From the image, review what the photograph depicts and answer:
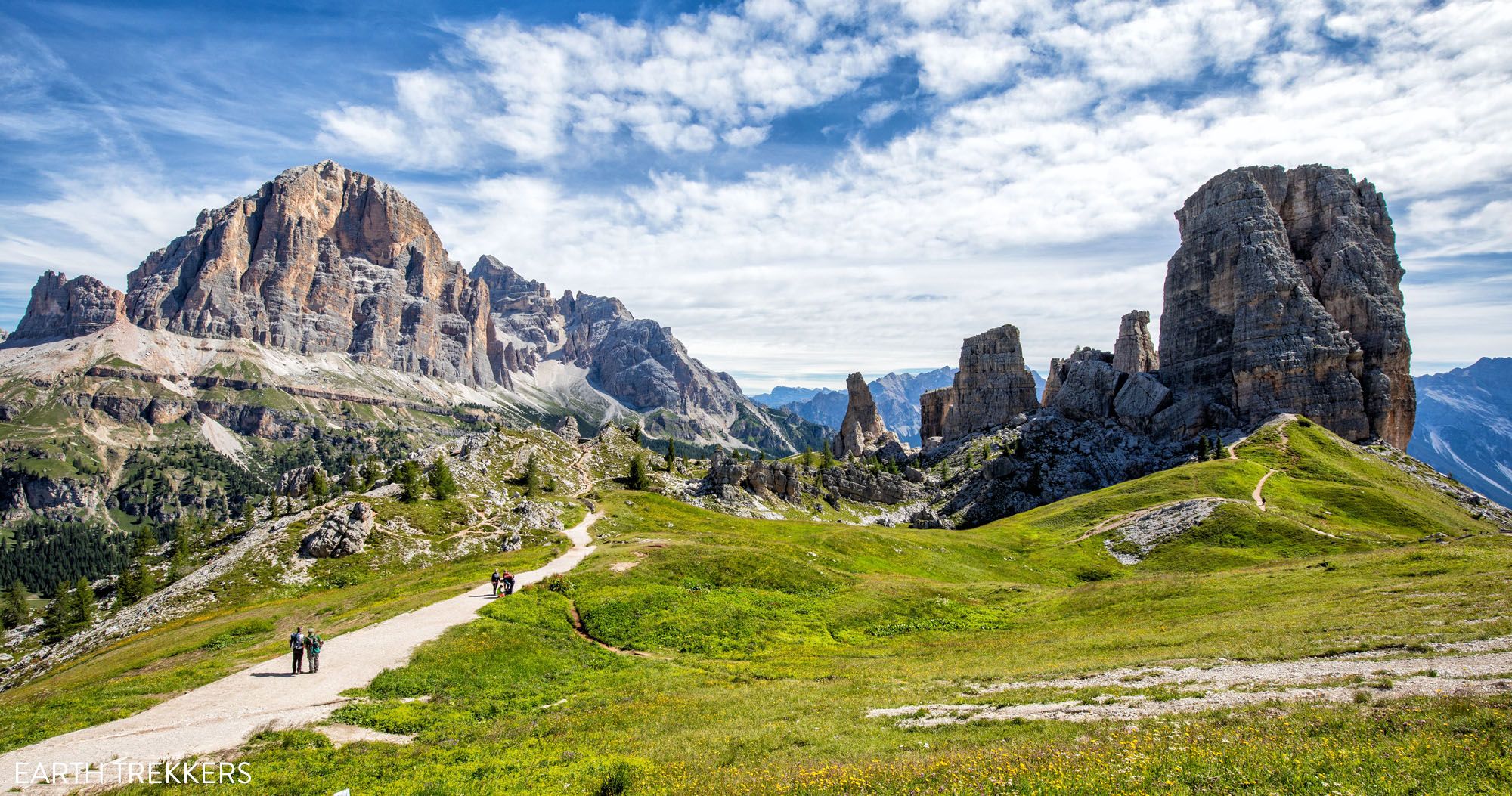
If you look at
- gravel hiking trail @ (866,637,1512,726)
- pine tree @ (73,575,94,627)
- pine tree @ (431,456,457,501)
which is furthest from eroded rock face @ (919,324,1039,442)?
pine tree @ (73,575,94,627)

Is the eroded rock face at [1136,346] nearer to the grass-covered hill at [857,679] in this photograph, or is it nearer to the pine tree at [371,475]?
the grass-covered hill at [857,679]

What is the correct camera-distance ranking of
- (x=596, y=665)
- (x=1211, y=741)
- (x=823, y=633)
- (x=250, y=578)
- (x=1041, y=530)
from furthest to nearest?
(x=1041, y=530), (x=250, y=578), (x=823, y=633), (x=596, y=665), (x=1211, y=741)

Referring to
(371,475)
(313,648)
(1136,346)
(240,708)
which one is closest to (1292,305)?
(1136,346)

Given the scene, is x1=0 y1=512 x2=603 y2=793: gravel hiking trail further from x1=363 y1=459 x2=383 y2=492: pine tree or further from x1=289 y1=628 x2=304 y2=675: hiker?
x1=363 y1=459 x2=383 y2=492: pine tree

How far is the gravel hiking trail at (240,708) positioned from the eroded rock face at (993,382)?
176 meters

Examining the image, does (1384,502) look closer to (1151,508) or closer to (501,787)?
(1151,508)

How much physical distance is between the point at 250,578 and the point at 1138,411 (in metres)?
182

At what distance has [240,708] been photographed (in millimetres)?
26672

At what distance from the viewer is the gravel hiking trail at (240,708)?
834 inches

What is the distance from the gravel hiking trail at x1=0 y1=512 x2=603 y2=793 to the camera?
21.2 metres

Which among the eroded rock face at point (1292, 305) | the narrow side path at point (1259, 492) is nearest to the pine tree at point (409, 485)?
the narrow side path at point (1259, 492)

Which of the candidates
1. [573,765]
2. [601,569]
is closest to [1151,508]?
[601,569]

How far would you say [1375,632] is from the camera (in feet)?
88.5

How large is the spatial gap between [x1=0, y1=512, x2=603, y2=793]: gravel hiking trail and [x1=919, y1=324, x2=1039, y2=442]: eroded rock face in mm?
175966
